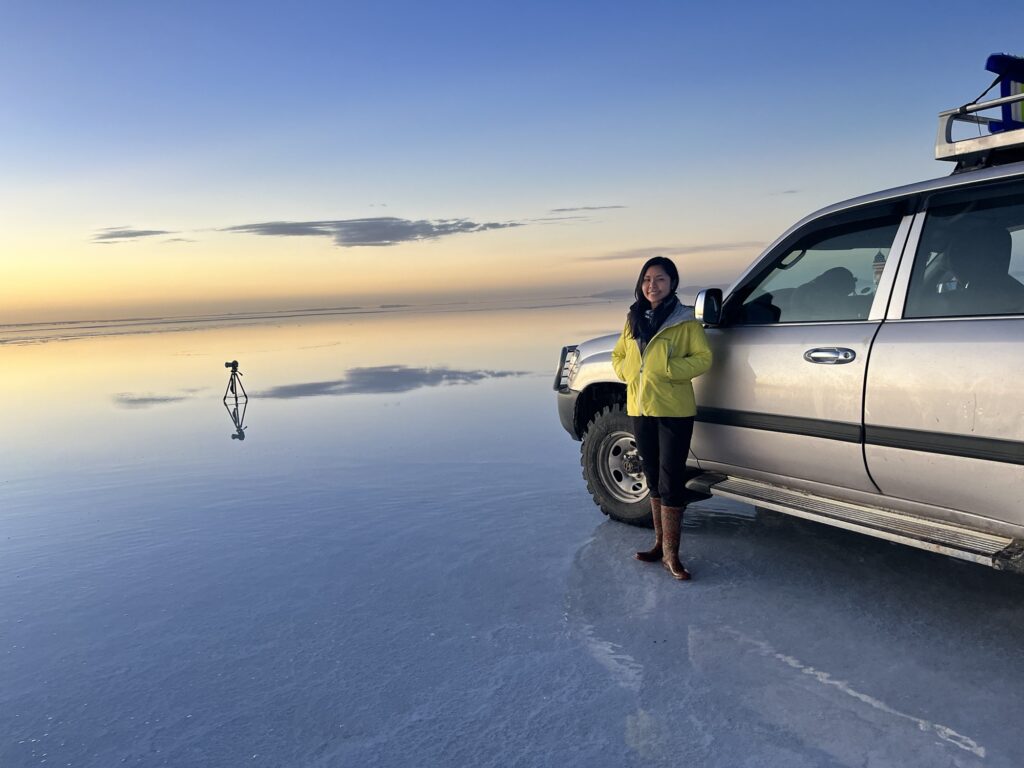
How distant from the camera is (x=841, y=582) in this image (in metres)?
4.25

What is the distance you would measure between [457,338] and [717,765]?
841 inches

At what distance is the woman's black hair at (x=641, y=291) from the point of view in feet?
14.3

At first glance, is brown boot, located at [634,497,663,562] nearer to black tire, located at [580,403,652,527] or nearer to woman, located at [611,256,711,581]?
woman, located at [611,256,711,581]

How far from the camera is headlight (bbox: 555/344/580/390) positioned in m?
5.71

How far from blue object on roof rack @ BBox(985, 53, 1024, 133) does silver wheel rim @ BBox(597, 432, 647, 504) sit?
279 centimetres

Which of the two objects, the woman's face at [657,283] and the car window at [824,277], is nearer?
the car window at [824,277]

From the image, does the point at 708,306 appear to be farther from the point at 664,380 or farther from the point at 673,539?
the point at 673,539

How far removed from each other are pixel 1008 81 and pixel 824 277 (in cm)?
142

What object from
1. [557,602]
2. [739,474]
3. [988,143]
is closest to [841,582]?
[739,474]

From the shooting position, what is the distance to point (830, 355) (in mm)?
3820

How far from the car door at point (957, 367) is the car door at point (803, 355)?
4.5 inches

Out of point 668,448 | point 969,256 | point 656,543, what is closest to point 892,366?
point 969,256

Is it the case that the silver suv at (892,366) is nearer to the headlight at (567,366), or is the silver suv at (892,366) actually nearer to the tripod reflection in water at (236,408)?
the headlight at (567,366)

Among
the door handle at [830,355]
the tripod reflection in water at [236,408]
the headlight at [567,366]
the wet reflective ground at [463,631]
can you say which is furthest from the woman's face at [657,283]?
the tripod reflection in water at [236,408]
